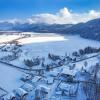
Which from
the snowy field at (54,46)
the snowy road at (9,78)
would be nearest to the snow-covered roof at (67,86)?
the snowy road at (9,78)

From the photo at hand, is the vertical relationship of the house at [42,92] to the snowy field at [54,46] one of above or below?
below

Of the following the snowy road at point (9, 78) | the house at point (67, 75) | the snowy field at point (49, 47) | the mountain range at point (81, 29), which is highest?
the mountain range at point (81, 29)

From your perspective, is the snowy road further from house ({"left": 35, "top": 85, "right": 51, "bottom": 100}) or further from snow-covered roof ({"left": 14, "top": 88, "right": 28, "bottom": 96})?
house ({"left": 35, "top": 85, "right": 51, "bottom": 100})

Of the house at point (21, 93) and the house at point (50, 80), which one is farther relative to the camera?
the house at point (50, 80)

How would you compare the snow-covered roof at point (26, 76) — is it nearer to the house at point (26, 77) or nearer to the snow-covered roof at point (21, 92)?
the house at point (26, 77)

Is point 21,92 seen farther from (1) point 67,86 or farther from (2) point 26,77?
(2) point 26,77

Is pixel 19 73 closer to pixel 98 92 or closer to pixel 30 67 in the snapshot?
pixel 30 67

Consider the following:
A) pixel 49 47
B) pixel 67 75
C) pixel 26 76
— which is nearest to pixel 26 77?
pixel 26 76

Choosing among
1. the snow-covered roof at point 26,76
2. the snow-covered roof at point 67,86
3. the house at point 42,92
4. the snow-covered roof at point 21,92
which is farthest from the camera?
the snow-covered roof at point 26,76

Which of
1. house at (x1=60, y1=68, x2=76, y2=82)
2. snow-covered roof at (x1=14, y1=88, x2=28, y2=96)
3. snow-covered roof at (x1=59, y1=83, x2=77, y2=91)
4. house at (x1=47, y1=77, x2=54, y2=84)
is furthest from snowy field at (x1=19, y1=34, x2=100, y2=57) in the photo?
snow-covered roof at (x1=14, y1=88, x2=28, y2=96)
